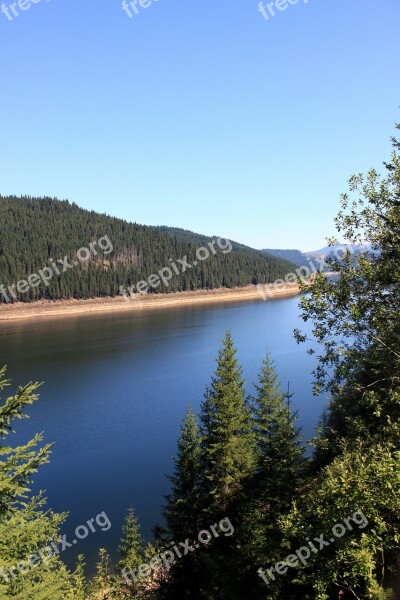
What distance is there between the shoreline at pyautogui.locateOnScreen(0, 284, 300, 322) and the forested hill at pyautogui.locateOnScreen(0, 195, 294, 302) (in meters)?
3.14

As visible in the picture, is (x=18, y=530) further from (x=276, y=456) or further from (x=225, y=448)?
(x=276, y=456)

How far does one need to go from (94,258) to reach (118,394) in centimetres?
12843

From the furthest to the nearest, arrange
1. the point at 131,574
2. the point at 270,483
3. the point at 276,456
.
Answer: the point at 131,574
the point at 276,456
the point at 270,483

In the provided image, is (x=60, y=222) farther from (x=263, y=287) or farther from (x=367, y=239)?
(x=367, y=239)

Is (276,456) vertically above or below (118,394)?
above

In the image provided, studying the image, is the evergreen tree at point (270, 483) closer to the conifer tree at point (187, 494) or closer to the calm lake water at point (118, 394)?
the conifer tree at point (187, 494)

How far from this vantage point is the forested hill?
410ft

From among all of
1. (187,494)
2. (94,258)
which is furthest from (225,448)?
(94,258)

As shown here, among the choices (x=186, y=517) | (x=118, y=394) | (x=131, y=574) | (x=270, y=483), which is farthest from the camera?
(x=118, y=394)

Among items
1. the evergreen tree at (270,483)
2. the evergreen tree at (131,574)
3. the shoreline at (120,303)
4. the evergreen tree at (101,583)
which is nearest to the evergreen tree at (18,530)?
the evergreen tree at (270,483)

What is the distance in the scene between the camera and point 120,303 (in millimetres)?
126688

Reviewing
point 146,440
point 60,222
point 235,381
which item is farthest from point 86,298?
point 235,381

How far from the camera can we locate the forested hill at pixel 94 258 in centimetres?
12500

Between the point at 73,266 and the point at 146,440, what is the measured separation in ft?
369
